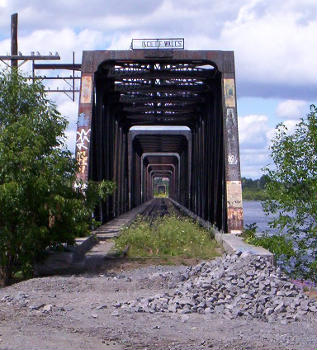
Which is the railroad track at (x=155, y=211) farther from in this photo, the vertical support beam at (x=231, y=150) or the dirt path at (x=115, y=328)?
the dirt path at (x=115, y=328)

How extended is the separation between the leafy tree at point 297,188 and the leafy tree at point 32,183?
4191 millimetres

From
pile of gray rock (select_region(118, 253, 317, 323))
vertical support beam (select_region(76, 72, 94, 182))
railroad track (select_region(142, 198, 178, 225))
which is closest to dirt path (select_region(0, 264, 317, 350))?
pile of gray rock (select_region(118, 253, 317, 323))

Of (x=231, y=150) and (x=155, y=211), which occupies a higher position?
(x=231, y=150)

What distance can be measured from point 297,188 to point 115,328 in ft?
23.0

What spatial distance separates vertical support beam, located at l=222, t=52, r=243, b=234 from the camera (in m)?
18.7

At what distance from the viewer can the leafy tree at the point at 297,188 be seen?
13.2m

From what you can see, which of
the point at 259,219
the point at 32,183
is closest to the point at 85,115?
the point at 32,183


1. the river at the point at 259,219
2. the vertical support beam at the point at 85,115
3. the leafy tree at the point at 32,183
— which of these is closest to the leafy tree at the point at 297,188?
the river at the point at 259,219

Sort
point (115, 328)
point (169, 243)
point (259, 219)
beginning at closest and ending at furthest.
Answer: point (115, 328) < point (169, 243) < point (259, 219)

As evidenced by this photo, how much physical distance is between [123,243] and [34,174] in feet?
19.9

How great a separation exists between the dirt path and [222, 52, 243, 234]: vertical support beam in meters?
8.80

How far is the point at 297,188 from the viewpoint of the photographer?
13.4 m

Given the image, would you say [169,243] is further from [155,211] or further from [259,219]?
[259,219]

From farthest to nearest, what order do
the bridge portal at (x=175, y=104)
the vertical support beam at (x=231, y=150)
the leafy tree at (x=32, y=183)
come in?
the bridge portal at (x=175, y=104)
the vertical support beam at (x=231, y=150)
the leafy tree at (x=32, y=183)
